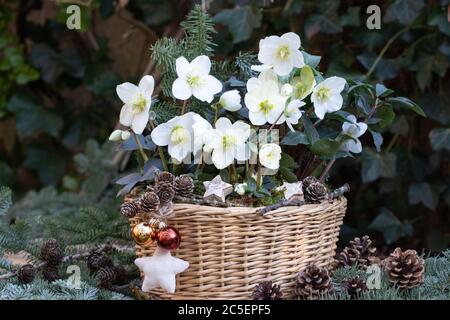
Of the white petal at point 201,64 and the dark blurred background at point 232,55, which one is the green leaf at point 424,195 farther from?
the white petal at point 201,64

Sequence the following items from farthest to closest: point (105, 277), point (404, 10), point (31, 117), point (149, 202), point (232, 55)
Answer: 1. point (31, 117)
2. point (232, 55)
3. point (404, 10)
4. point (105, 277)
5. point (149, 202)

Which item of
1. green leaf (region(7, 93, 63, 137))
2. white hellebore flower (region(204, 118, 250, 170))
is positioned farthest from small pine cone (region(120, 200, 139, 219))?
green leaf (region(7, 93, 63, 137))

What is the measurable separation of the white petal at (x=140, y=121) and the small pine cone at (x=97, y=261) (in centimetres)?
23

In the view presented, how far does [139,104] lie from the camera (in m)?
0.79

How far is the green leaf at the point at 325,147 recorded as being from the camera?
81cm

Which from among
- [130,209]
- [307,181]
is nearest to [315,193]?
[307,181]

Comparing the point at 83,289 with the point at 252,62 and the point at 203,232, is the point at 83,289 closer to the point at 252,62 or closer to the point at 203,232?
the point at 203,232

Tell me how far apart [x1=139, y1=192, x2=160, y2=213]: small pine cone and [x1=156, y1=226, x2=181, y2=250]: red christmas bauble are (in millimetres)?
28

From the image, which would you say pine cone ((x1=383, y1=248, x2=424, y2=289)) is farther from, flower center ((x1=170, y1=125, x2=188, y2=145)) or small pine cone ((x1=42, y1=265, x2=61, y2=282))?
small pine cone ((x1=42, y1=265, x2=61, y2=282))

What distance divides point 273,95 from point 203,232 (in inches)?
7.4

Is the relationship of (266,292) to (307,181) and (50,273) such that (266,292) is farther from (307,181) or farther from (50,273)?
(50,273)

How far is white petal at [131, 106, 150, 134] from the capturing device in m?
0.78

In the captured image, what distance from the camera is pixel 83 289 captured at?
81 cm

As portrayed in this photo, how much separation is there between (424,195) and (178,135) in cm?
84
